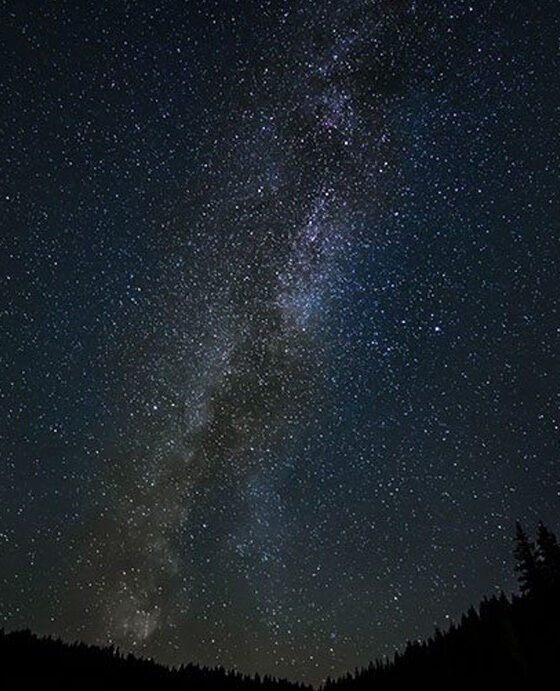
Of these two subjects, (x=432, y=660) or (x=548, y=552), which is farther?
(x=548, y=552)

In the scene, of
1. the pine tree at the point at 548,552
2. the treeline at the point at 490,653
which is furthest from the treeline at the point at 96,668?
the pine tree at the point at 548,552

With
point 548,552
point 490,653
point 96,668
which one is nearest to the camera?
point 490,653

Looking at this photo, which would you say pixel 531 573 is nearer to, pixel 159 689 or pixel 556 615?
pixel 556 615

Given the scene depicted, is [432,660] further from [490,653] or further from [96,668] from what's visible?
[96,668]

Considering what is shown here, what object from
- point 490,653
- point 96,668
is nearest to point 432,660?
point 490,653

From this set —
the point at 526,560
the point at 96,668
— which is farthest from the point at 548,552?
the point at 96,668

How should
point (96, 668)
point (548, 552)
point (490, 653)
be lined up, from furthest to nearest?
point (548, 552), point (96, 668), point (490, 653)

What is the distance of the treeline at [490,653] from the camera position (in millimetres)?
18875

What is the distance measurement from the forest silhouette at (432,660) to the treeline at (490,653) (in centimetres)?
3

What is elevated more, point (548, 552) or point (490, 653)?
point (548, 552)

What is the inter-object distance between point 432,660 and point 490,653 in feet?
9.76

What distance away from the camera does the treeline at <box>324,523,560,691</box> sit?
18875mm

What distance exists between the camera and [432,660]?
22672 millimetres

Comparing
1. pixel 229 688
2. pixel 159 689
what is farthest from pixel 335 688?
pixel 159 689
